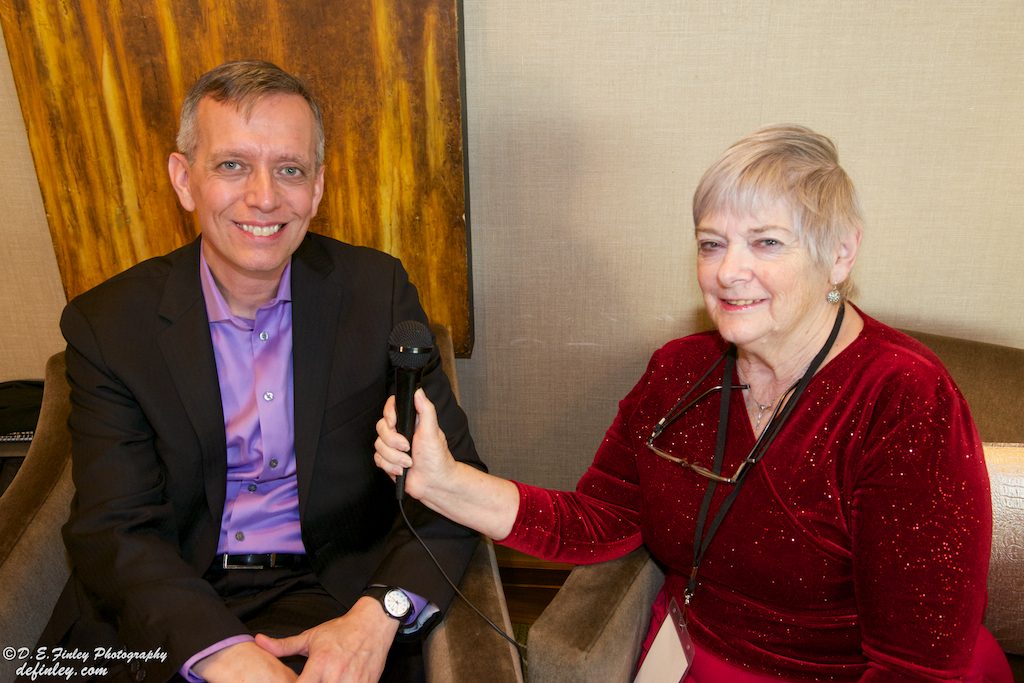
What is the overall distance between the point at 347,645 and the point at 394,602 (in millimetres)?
131

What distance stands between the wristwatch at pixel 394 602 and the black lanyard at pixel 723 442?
60 cm

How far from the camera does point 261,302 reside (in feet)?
5.47

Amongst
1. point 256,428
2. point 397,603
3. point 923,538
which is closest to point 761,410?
point 923,538

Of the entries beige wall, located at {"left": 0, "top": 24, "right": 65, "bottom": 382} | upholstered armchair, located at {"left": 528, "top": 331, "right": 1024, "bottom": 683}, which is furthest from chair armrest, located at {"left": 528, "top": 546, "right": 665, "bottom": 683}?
beige wall, located at {"left": 0, "top": 24, "right": 65, "bottom": 382}

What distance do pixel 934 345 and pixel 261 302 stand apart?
1.72 meters

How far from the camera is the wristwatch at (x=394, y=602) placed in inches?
57.2

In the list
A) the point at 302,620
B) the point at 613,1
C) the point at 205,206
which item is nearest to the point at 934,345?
the point at 613,1

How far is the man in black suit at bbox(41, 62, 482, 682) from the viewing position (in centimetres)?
141

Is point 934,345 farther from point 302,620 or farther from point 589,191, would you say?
point 302,620

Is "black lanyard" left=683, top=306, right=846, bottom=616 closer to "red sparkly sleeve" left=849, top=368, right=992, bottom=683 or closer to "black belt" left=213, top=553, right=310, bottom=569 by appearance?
"red sparkly sleeve" left=849, top=368, right=992, bottom=683

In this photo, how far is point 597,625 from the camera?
54.2 inches

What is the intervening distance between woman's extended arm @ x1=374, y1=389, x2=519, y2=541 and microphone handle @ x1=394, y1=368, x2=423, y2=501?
0.02 meters

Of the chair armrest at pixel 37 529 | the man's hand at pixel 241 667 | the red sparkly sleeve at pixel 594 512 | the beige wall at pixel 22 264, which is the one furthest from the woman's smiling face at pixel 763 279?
the beige wall at pixel 22 264

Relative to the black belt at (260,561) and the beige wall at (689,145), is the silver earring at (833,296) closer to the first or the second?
the beige wall at (689,145)
